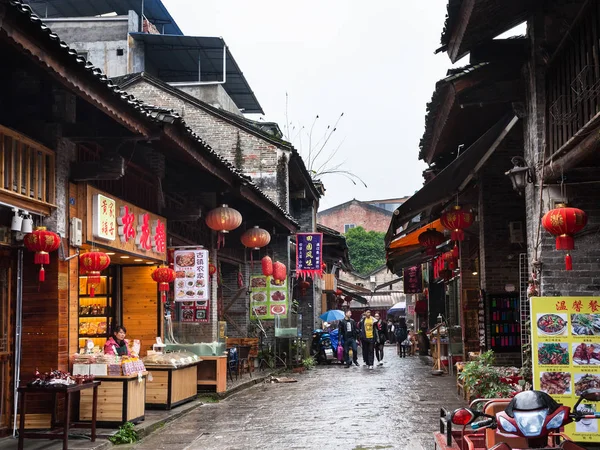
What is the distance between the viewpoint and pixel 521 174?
1008cm

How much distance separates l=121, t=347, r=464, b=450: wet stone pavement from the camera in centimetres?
1029

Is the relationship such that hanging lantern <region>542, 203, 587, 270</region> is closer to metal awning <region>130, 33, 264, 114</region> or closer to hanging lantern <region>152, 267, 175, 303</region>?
hanging lantern <region>152, 267, 175, 303</region>

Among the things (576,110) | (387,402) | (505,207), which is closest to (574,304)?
(576,110)

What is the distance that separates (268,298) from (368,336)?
399cm

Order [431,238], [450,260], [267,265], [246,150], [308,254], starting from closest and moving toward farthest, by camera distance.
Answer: [431,238] < [450,260] < [267,265] < [246,150] < [308,254]

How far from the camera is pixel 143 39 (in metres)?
27.6

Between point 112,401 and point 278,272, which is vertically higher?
point 278,272

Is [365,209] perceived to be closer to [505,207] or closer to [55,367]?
[505,207]

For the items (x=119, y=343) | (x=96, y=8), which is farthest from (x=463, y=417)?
(x=96, y=8)

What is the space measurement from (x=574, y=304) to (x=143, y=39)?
71.7 ft

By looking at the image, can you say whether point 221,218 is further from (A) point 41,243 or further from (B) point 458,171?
(A) point 41,243

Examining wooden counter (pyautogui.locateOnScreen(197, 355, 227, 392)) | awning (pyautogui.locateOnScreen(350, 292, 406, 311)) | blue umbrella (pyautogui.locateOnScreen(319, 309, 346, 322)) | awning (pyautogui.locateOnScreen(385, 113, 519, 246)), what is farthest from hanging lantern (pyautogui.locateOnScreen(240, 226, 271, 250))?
awning (pyautogui.locateOnScreen(350, 292, 406, 311))

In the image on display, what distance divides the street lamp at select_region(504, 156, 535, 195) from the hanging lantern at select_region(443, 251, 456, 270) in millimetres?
8506

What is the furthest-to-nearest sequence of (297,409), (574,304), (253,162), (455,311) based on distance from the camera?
1. (253,162)
2. (455,311)
3. (297,409)
4. (574,304)
